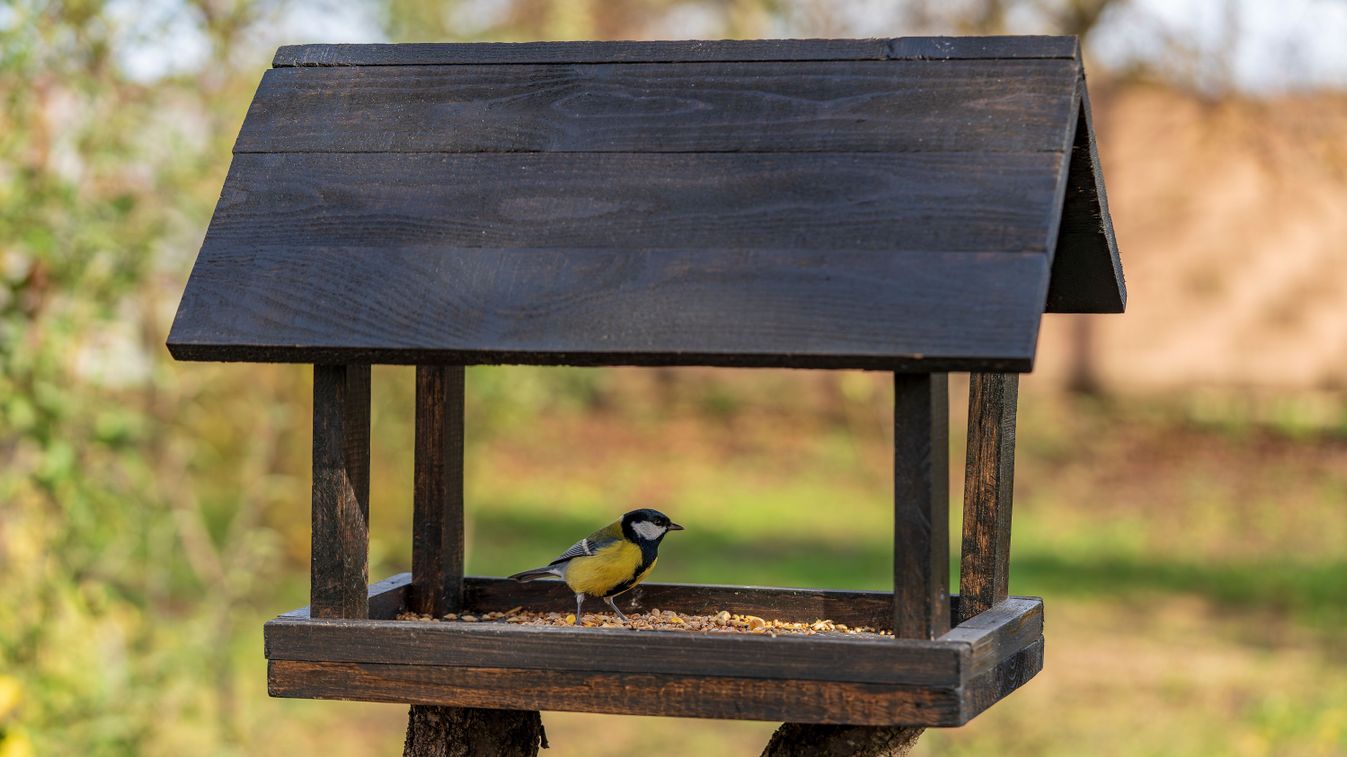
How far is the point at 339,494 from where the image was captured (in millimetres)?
2852

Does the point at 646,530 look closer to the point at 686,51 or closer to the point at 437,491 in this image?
the point at 437,491

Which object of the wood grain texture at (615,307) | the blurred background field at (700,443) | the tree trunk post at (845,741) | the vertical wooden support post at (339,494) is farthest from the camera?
the blurred background field at (700,443)

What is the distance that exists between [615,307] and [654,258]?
12 cm

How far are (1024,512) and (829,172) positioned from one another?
432 inches

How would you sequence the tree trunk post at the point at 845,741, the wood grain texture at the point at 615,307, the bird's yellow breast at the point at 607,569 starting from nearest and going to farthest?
the wood grain texture at the point at 615,307 → the tree trunk post at the point at 845,741 → the bird's yellow breast at the point at 607,569

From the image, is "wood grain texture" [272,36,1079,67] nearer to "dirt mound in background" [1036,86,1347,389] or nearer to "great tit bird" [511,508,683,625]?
"great tit bird" [511,508,683,625]

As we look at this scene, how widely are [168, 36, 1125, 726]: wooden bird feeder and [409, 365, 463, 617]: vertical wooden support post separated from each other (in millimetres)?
506

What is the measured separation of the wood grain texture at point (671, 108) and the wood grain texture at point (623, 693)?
923 millimetres

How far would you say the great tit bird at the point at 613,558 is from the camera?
3.16 meters

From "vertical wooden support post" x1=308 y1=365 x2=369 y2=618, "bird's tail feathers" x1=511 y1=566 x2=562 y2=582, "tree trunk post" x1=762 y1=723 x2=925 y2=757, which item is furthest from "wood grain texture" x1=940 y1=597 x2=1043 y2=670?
"vertical wooden support post" x1=308 y1=365 x2=369 y2=618

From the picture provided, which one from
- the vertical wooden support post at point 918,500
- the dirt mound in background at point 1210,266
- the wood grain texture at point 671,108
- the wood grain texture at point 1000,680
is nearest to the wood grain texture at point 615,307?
the vertical wooden support post at point 918,500

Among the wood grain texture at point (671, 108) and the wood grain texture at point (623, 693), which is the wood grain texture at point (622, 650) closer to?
the wood grain texture at point (623, 693)

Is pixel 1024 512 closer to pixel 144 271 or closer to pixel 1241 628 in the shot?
pixel 1241 628

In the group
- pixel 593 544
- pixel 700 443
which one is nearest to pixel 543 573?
pixel 593 544
